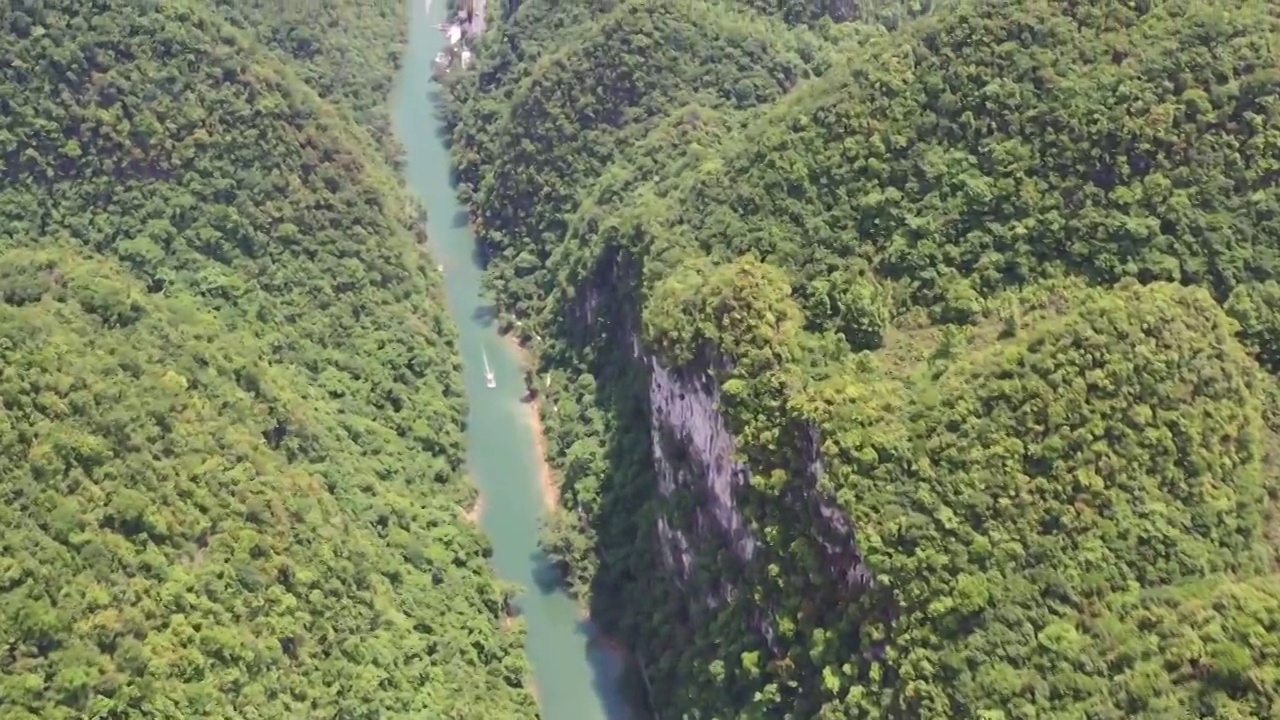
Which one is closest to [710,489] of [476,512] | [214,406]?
[476,512]

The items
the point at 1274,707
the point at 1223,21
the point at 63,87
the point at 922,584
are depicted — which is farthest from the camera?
the point at 63,87

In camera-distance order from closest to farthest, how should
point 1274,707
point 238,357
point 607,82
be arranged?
1. point 1274,707
2. point 238,357
3. point 607,82

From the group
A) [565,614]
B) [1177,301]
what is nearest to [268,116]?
[565,614]

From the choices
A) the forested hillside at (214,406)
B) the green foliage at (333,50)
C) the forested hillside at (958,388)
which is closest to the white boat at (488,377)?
the forested hillside at (214,406)

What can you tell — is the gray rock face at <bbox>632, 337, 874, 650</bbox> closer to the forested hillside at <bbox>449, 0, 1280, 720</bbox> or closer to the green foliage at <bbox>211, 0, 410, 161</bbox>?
the forested hillside at <bbox>449, 0, 1280, 720</bbox>

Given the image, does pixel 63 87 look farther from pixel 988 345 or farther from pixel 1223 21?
pixel 1223 21

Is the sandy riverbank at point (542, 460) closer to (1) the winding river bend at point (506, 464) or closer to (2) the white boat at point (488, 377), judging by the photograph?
(1) the winding river bend at point (506, 464)

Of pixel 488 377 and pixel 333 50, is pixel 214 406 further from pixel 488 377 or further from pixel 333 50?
pixel 333 50
